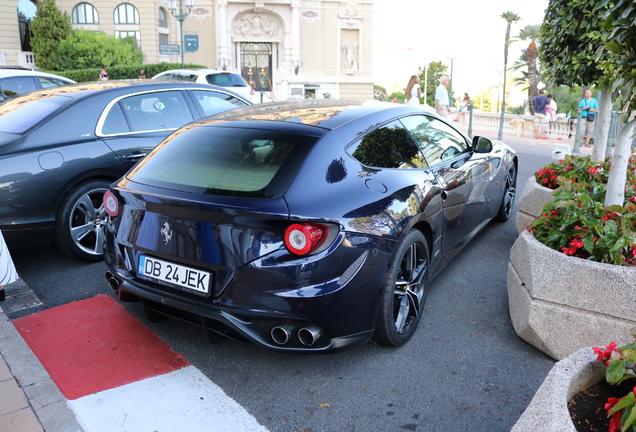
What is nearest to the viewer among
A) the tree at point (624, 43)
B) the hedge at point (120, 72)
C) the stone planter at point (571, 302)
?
the tree at point (624, 43)

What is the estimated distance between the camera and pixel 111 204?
3666 mm

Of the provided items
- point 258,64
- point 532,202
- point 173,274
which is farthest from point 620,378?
point 258,64

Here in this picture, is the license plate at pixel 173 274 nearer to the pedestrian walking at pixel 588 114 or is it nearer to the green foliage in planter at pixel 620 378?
the green foliage in planter at pixel 620 378

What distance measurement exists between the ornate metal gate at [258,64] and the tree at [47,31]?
46.8 feet

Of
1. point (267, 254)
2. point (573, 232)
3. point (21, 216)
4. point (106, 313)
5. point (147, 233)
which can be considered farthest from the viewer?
point (21, 216)

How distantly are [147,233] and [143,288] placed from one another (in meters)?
0.32

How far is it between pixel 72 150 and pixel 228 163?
2263mm

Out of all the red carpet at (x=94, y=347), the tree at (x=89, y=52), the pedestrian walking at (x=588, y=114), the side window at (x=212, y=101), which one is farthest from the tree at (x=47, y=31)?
the red carpet at (x=94, y=347)

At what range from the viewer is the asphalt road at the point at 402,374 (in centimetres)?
298

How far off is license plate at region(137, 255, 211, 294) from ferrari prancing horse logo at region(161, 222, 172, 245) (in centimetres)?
13

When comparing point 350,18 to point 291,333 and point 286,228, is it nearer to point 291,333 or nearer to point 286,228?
point 286,228

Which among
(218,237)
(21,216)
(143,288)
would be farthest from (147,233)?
(21,216)

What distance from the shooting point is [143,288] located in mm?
3383

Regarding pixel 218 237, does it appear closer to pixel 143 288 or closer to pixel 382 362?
pixel 143 288
